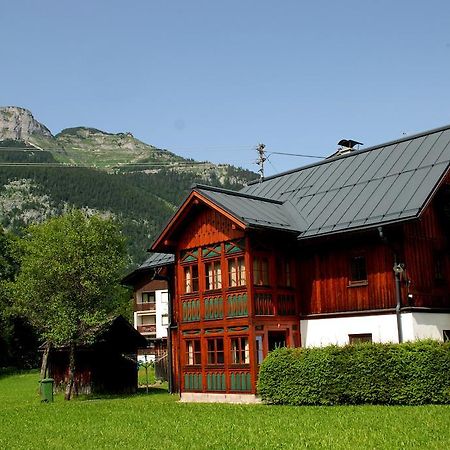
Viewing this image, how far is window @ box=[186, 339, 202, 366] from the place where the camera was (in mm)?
27031

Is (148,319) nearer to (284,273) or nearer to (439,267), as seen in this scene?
(284,273)

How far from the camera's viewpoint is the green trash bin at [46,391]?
30656mm

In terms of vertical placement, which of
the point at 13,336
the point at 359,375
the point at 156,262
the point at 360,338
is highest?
the point at 156,262

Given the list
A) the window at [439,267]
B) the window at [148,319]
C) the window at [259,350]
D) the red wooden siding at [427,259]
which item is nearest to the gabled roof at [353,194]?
the red wooden siding at [427,259]

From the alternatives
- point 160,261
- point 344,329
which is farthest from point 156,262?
point 344,329

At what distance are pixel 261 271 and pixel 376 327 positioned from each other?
4592mm

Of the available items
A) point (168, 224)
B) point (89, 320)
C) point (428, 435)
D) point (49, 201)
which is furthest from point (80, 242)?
point (49, 201)

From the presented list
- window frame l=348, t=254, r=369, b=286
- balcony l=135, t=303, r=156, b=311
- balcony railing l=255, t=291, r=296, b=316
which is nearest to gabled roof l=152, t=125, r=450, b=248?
window frame l=348, t=254, r=369, b=286

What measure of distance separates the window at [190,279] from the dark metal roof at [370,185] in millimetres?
4597

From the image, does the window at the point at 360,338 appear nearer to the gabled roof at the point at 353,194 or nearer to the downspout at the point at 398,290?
the downspout at the point at 398,290

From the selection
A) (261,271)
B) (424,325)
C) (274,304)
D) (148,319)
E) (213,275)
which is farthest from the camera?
(148,319)

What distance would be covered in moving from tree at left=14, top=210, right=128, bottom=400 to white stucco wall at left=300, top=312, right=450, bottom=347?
38.1 ft

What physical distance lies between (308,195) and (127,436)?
14872mm

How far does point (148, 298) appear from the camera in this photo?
289ft
